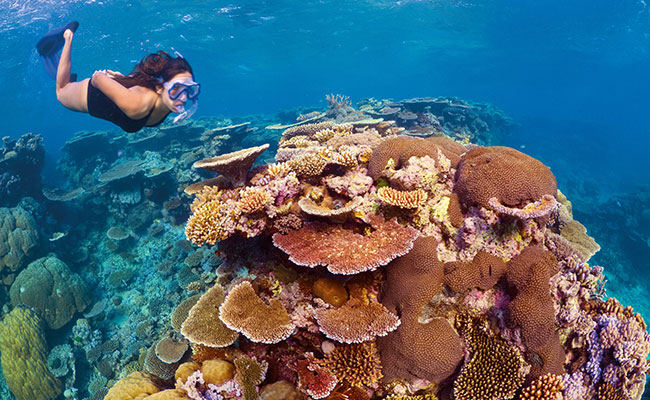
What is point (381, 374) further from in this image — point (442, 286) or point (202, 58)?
point (202, 58)

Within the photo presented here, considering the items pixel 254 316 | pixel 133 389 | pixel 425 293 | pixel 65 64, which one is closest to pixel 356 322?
pixel 425 293

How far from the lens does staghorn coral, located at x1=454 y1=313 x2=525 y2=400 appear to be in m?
3.18

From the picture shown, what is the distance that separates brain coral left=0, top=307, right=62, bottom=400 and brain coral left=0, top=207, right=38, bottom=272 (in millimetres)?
2587

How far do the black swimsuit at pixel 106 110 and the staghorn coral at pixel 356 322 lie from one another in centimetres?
404

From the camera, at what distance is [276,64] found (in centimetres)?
6425

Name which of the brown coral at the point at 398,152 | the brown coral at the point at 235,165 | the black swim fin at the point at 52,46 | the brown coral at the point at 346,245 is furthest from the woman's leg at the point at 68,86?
the brown coral at the point at 398,152

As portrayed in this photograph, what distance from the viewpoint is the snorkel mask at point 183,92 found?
4312mm

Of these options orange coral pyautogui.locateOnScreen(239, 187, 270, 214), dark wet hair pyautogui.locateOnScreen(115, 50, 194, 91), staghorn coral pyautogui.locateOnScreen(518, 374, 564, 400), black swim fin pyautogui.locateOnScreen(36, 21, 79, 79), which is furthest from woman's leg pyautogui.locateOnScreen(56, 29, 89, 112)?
staghorn coral pyautogui.locateOnScreen(518, 374, 564, 400)

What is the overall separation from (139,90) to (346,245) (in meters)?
3.80

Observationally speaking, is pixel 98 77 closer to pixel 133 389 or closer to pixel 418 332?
pixel 133 389

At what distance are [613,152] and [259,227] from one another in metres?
54.0

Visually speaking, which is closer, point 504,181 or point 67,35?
point 504,181

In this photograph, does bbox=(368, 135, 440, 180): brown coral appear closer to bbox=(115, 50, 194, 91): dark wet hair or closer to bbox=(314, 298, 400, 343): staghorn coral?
bbox=(314, 298, 400, 343): staghorn coral

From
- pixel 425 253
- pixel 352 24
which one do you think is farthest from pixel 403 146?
pixel 352 24
